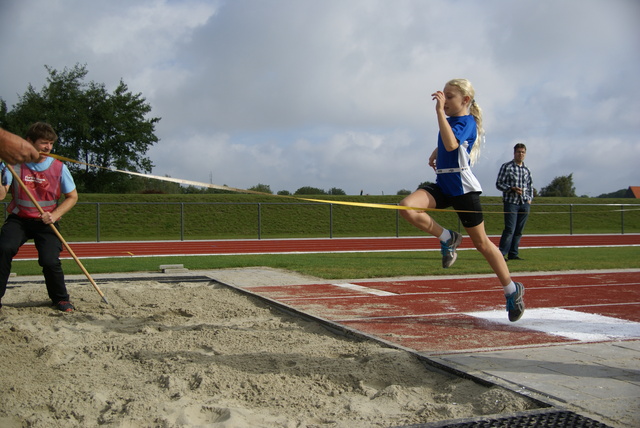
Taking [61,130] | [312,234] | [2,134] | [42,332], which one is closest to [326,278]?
[42,332]

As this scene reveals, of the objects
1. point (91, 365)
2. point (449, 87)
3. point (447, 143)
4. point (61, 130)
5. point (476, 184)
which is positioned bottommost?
point (91, 365)

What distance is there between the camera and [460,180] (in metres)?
4.62

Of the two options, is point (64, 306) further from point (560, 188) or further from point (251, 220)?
point (560, 188)

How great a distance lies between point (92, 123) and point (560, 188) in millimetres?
41983

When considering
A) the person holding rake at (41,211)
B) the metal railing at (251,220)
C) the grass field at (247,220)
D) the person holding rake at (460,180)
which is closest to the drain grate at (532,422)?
the person holding rake at (460,180)

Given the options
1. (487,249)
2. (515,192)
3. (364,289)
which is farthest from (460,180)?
(515,192)

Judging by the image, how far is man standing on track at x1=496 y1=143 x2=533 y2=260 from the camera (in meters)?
11.9

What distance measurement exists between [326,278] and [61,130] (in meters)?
36.6

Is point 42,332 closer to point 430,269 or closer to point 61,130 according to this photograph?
point 430,269

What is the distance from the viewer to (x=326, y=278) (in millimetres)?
9039

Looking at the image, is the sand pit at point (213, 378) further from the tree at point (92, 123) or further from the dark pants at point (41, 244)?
the tree at point (92, 123)

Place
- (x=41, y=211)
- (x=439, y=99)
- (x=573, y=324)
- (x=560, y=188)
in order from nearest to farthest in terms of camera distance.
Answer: (x=439, y=99) → (x=573, y=324) → (x=41, y=211) → (x=560, y=188)

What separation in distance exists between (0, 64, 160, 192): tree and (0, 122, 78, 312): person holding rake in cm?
3466

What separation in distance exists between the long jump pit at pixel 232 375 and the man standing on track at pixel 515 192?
647 cm
